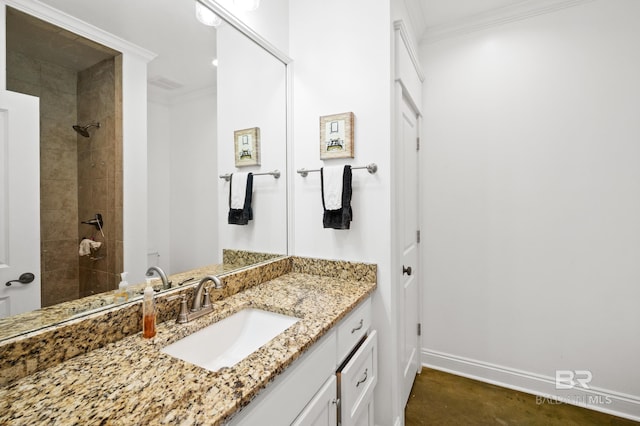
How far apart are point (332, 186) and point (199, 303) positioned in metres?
0.86

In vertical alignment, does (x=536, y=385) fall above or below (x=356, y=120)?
below

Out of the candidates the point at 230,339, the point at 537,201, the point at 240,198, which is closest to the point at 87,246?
the point at 230,339

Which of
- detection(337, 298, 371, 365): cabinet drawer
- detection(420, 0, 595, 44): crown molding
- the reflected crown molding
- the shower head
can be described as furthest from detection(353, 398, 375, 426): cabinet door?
detection(420, 0, 595, 44): crown molding

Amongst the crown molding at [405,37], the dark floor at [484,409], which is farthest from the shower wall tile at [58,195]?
the dark floor at [484,409]

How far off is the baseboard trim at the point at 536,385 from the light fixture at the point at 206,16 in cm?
261

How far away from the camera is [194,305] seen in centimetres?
108

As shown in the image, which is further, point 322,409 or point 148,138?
point 148,138

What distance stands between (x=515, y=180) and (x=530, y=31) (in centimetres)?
102

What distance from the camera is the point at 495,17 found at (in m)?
1.98

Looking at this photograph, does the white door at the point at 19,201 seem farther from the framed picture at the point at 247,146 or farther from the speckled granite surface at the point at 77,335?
the framed picture at the point at 247,146

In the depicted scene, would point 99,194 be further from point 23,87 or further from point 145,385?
point 145,385

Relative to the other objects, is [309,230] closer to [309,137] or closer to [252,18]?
[309,137]

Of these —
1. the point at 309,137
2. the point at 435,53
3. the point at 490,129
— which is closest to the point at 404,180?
the point at 309,137

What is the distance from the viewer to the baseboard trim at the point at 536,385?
1.75 metres
